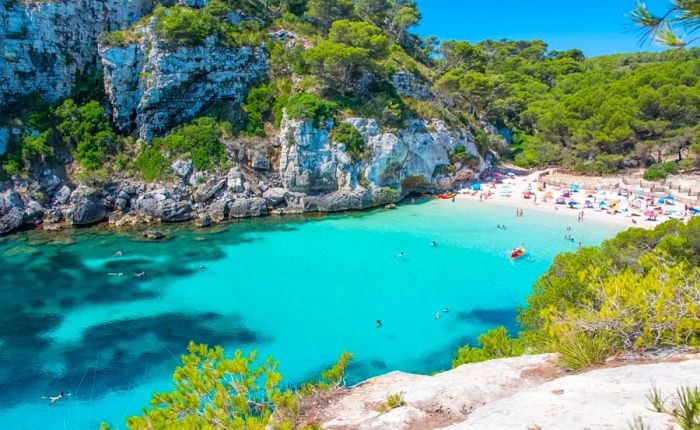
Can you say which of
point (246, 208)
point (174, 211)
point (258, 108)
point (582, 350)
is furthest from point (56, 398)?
point (258, 108)

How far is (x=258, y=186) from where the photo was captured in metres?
33.6

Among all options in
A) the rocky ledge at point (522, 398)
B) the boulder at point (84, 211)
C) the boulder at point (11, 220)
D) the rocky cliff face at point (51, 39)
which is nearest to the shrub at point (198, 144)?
the boulder at point (84, 211)

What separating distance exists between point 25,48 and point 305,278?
2985 cm

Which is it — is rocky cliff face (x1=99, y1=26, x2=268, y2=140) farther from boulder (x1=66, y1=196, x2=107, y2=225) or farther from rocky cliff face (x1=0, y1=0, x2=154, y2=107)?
boulder (x1=66, y1=196, x2=107, y2=225)

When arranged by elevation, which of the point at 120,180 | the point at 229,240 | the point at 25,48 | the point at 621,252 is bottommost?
the point at 229,240

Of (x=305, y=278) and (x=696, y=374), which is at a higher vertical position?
(x=696, y=374)

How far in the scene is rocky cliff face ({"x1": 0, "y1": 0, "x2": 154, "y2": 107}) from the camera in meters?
31.3

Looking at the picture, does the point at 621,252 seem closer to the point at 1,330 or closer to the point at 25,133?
the point at 1,330

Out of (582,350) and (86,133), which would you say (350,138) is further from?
(582,350)

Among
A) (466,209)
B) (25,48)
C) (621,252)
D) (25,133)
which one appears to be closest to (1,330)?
(25,133)

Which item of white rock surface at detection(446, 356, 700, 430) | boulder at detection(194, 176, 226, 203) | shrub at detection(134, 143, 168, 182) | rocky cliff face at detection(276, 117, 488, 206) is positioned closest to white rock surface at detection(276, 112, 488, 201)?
rocky cliff face at detection(276, 117, 488, 206)

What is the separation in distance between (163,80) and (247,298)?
23.0 metres

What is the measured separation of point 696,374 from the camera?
4777 millimetres

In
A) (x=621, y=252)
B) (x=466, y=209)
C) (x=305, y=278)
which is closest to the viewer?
(x=621, y=252)
